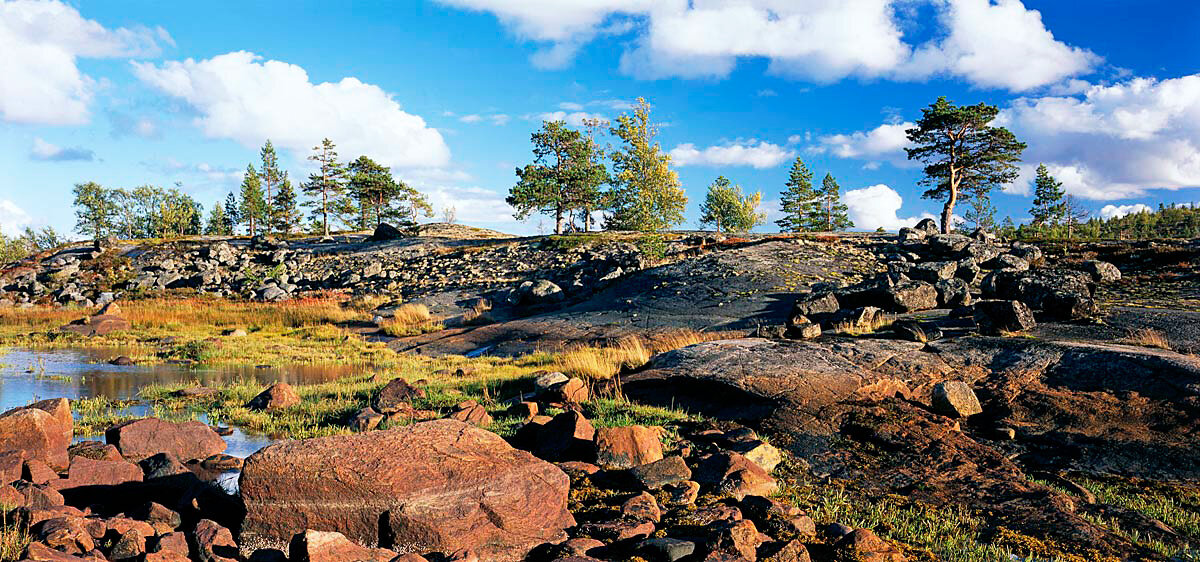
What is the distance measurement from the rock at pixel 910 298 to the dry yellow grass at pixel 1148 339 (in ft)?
17.3

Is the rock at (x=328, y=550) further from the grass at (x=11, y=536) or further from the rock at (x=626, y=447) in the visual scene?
the rock at (x=626, y=447)

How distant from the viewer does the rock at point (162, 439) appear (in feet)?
25.9

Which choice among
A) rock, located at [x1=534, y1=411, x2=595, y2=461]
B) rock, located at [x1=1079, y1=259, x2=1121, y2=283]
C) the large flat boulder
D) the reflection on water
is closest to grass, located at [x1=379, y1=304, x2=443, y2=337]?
the reflection on water

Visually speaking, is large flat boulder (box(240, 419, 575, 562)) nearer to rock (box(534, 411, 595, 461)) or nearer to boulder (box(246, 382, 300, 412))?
rock (box(534, 411, 595, 461))

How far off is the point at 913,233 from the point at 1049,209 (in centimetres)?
5713

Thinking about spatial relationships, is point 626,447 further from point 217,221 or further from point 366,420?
point 217,221

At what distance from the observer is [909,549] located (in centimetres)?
567

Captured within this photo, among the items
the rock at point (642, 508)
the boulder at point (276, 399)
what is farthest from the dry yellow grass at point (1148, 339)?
the boulder at point (276, 399)

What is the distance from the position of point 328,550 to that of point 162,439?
4656 mm

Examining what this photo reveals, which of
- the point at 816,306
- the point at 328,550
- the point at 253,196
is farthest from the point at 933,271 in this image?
the point at 253,196

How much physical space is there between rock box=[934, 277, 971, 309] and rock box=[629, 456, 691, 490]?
582 inches

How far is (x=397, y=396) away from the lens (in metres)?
11.7

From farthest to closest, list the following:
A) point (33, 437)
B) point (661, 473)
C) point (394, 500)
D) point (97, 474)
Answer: point (33, 437) → point (661, 473) → point (97, 474) → point (394, 500)

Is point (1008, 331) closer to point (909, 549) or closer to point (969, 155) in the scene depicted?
point (909, 549)
